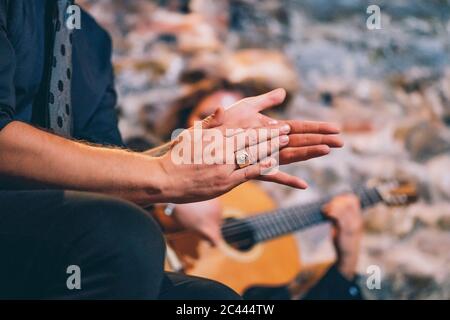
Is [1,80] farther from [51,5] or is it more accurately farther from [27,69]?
[51,5]

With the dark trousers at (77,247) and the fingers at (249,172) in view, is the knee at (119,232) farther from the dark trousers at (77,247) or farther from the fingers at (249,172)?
the fingers at (249,172)

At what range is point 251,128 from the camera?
92 cm

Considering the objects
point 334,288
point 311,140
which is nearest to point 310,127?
point 311,140

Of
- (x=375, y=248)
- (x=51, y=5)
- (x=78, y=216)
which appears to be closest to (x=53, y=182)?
(x=78, y=216)

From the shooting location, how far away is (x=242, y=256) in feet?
7.07

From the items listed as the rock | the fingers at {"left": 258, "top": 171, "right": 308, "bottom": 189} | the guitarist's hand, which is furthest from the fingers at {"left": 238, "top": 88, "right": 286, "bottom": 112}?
the rock

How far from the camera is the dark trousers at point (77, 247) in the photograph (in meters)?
0.73

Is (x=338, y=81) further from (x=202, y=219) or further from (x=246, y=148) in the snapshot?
(x=246, y=148)

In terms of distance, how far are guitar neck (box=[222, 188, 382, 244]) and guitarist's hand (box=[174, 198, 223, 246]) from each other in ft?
0.12

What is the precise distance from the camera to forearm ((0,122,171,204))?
831mm

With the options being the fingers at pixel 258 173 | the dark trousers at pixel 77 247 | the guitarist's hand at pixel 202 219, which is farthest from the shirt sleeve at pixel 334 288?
the dark trousers at pixel 77 247

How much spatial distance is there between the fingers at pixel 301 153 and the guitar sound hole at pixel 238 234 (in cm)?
114

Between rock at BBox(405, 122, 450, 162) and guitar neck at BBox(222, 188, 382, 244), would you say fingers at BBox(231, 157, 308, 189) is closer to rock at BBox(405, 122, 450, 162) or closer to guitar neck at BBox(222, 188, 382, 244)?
guitar neck at BBox(222, 188, 382, 244)
